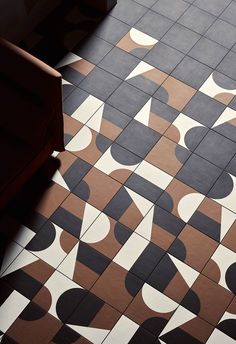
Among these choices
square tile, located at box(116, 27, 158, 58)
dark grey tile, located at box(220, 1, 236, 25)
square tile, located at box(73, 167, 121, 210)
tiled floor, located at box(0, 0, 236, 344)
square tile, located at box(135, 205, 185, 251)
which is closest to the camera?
tiled floor, located at box(0, 0, 236, 344)

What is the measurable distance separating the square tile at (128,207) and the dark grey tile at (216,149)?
1.63 feet

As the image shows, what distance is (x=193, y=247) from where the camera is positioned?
127 inches

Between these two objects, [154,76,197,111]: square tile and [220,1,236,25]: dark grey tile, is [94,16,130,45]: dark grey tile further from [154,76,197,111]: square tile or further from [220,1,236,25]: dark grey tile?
[220,1,236,25]: dark grey tile

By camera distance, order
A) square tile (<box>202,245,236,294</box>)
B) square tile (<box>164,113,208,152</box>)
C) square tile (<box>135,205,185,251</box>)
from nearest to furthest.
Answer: square tile (<box>202,245,236,294</box>) → square tile (<box>135,205,185,251</box>) → square tile (<box>164,113,208,152</box>)

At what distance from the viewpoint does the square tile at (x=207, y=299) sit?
3.06 m

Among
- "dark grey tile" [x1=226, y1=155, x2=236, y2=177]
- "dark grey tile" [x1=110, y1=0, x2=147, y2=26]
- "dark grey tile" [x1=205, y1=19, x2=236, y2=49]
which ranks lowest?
"dark grey tile" [x1=226, y1=155, x2=236, y2=177]

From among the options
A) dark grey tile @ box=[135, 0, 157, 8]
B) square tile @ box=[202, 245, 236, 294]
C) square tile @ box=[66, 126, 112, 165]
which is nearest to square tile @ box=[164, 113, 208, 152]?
square tile @ box=[66, 126, 112, 165]

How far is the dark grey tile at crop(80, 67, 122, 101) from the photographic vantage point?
374 cm

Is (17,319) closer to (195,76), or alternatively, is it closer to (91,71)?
(91,71)

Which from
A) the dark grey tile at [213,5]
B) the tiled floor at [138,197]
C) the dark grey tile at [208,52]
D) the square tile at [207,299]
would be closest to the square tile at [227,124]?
the tiled floor at [138,197]

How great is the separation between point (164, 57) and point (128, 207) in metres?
1.18

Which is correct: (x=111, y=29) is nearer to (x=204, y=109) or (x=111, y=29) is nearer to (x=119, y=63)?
(x=119, y=63)

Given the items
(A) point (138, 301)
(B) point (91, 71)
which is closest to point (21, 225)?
(A) point (138, 301)

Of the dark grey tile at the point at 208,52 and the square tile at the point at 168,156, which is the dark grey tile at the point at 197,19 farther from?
the square tile at the point at 168,156
